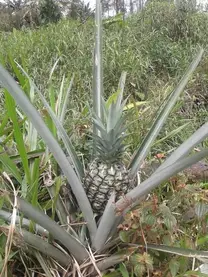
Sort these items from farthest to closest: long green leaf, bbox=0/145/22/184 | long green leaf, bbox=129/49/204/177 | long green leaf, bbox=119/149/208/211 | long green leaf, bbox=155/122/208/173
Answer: long green leaf, bbox=129/49/204/177
long green leaf, bbox=0/145/22/184
long green leaf, bbox=155/122/208/173
long green leaf, bbox=119/149/208/211

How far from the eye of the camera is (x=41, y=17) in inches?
336

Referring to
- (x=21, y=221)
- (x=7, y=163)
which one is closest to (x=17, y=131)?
(x=7, y=163)

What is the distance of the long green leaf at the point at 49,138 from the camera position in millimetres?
911

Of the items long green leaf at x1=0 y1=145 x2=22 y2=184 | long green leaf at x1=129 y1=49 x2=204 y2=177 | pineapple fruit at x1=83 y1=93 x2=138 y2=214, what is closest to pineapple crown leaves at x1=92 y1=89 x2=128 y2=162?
pineapple fruit at x1=83 y1=93 x2=138 y2=214

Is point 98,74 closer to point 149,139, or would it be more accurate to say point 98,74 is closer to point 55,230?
point 149,139

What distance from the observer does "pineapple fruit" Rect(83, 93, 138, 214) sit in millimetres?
1110

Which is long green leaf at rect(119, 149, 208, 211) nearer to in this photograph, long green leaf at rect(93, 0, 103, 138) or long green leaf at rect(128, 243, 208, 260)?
long green leaf at rect(128, 243, 208, 260)

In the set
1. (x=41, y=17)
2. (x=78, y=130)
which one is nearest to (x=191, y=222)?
→ (x=78, y=130)

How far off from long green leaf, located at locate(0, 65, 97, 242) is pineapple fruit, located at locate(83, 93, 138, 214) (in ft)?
0.28

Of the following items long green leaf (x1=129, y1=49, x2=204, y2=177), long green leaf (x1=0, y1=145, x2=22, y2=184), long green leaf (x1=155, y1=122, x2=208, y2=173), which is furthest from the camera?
long green leaf (x1=129, y1=49, x2=204, y2=177)

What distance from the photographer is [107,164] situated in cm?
116

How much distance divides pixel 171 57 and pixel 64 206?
2960 millimetres

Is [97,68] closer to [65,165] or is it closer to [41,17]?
[65,165]

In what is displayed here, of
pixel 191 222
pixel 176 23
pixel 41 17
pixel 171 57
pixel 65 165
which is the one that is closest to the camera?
pixel 65 165
